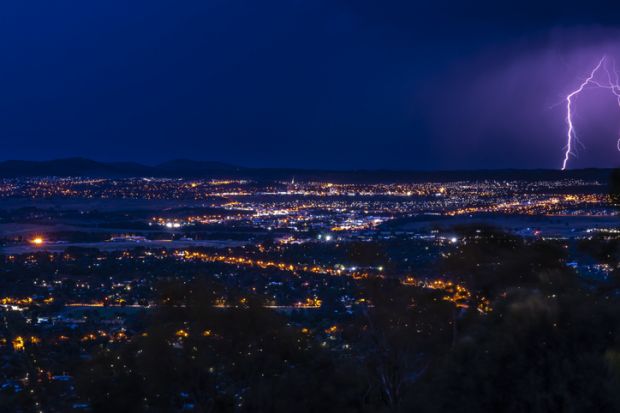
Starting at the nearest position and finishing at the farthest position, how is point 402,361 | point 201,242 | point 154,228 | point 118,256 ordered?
point 402,361 < point 118,256 < point 201,242 < point 154,228

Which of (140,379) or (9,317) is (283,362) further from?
(9,317)

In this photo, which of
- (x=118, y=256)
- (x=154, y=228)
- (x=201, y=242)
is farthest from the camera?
(x=154, y=228)

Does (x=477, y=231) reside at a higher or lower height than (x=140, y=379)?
higher

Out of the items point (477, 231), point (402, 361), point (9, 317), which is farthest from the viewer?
point (9, 317)

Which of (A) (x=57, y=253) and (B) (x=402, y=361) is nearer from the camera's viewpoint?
(B) (x=402, y=361)

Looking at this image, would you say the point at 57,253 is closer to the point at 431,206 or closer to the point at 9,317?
the point at 9,317

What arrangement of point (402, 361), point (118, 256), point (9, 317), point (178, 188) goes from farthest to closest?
point (178, 188) < point (118, 256) < point (9, 317) < point (402, 361)

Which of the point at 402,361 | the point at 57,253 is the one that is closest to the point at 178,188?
the point at 57,253

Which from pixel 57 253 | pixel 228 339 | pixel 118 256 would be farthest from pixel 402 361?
pixel 57 253

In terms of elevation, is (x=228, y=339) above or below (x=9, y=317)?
above

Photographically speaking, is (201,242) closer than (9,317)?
No
